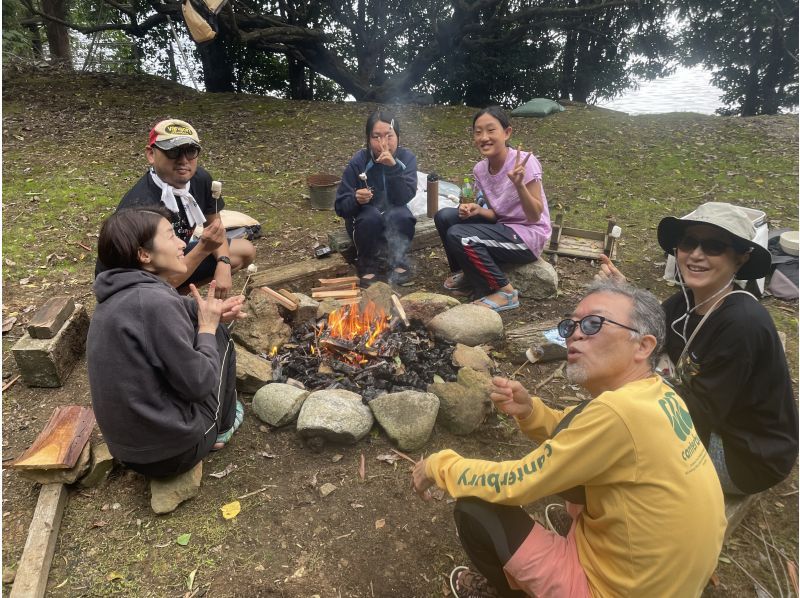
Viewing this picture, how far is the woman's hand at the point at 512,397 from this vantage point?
8.97 ft

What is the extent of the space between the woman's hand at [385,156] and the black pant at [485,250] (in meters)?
0.97

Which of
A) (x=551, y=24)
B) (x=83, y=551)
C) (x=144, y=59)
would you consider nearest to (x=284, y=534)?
(x=83, y=551)

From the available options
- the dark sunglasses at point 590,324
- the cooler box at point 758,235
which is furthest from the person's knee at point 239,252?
the cooler box at point 758,235

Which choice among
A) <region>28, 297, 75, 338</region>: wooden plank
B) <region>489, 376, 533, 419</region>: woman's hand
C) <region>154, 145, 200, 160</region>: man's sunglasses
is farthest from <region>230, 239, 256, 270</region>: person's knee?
<region>489, 376, 533, 419</region>: woman's hand

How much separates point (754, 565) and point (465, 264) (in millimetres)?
3440

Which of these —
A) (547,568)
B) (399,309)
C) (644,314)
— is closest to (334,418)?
(399,309)

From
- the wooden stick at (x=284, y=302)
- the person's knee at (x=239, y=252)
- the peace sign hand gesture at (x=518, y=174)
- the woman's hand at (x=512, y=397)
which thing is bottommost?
the wooden stick at (x=284, y=302)

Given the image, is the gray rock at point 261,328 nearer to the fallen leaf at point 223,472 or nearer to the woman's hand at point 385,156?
the fallen leaf at point 223,472

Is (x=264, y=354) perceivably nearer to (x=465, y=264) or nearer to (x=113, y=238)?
(x=113, y=238)

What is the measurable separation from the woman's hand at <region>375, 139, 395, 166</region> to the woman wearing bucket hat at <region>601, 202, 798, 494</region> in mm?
3034

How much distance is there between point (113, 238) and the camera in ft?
9.04

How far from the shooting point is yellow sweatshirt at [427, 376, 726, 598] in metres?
1.95

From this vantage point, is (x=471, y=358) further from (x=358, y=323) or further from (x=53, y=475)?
(x=53, y=475)

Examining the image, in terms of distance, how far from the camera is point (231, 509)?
3.21 m
